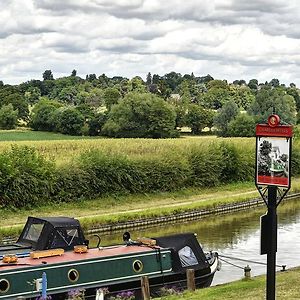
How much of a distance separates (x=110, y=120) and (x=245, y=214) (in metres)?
41.2

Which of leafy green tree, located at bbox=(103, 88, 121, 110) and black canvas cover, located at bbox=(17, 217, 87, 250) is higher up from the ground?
leafy green tree, located at bbox=(103, 88, 121, 110)

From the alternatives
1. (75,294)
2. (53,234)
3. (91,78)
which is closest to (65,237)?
(53,234)

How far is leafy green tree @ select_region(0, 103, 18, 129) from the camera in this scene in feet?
292

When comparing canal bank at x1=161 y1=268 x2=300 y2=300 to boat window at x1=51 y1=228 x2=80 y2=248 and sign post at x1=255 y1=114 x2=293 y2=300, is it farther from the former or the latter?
boat window at x1=51 y1=228 x2=80 y2=248

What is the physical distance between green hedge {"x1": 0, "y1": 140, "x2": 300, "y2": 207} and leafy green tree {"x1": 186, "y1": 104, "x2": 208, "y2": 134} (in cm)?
3695

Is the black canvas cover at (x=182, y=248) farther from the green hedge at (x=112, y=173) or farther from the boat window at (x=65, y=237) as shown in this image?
the green hedge at (x=112, y=173)

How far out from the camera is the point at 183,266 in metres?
19.6

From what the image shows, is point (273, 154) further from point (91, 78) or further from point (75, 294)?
point (91, 78)

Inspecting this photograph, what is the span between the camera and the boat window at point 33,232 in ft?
65.3

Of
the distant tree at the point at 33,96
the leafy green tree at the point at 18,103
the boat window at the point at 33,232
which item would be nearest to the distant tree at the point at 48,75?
the distant tree at the point at 33,96

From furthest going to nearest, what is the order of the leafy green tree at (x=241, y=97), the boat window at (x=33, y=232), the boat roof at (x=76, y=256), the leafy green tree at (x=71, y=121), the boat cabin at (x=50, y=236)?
the leafy green tree at (x=241, y=97)
the leafy green tree at (x=71, y=121)
the boat window at (x=33, y=232)
the boat cabin at (x=50, y=236)
the boat roof at (x=76, y=256)

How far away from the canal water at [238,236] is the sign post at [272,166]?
12853mm

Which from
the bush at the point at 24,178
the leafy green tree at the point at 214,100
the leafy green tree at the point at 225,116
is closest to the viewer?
the bush at the point at 24,178

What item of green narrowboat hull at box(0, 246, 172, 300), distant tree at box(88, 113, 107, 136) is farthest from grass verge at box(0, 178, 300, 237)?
distant tree at box(88, 113, 107, 136)
